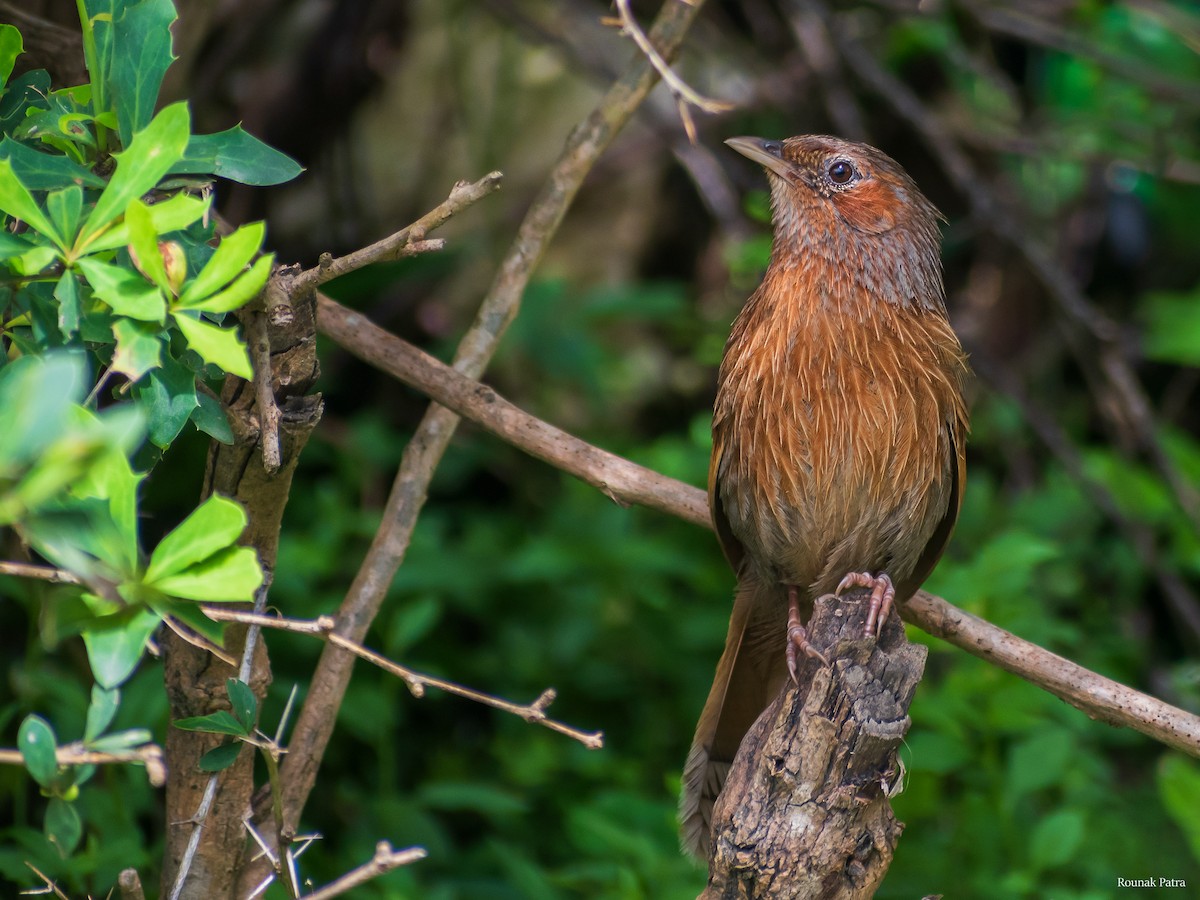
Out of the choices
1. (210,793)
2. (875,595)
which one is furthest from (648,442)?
(210,793)

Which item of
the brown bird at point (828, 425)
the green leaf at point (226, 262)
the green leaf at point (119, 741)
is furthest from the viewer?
the brown bird at point (828, 425)

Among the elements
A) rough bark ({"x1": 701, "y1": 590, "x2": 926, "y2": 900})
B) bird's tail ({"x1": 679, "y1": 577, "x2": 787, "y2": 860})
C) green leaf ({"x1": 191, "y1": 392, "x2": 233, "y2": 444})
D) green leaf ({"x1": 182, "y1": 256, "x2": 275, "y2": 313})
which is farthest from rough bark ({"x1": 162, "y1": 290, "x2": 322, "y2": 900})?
bird's tail ({"x1": 679, "y1": 577, "x2": 787, "y2": 860})

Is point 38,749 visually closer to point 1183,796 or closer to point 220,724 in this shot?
point 220,724

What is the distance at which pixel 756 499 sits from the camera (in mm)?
3316

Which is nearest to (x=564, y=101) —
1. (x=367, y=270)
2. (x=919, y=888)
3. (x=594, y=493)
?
(x=367, y=270)

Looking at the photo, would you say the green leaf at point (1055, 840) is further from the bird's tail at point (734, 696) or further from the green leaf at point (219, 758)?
the green leaf at point (219, 758)

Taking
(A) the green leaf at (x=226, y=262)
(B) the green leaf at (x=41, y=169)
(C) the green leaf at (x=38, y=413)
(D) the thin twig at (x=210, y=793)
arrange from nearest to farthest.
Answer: (C) the green leaf at (x=38, y=413), (A) the green leaf at (x=226, y=262), (B) the green leaf at (x=41, y=169), (D) the thin twig at (x=210, y=793)

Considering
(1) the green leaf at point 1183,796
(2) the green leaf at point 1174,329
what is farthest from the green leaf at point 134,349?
(2) the green leaf at point 1174,329

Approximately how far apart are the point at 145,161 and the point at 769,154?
2.23 metres

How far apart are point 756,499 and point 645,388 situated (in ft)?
11.0

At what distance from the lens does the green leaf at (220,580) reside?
162 cm

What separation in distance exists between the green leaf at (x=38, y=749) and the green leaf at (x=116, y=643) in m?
0.12

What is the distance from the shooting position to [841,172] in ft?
11.6

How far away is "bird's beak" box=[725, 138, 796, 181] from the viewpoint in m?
3.59
